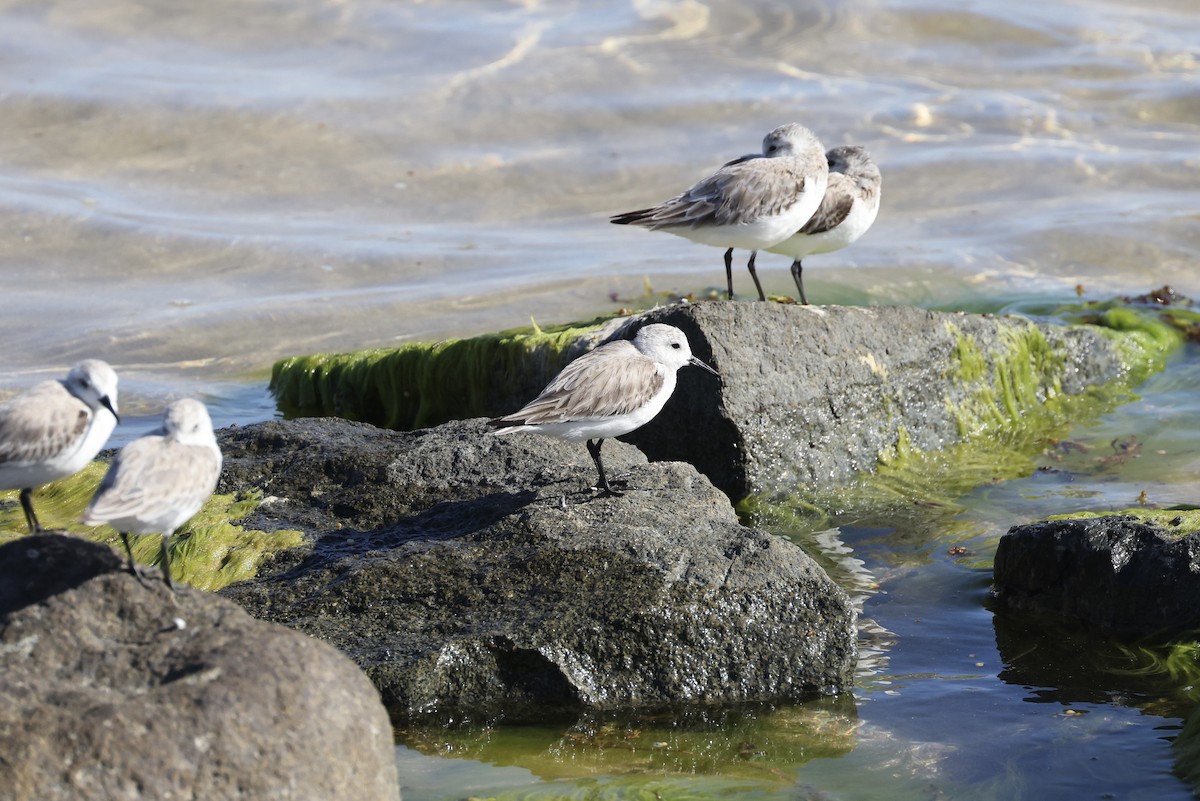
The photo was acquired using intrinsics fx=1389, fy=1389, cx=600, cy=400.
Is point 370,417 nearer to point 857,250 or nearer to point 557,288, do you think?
point 557,288

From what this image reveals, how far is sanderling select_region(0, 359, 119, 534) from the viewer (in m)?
4.65

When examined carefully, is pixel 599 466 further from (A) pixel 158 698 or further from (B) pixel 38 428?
(A) pixel 158 698

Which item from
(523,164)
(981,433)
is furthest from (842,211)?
(523,164)

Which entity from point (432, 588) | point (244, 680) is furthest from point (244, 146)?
point (244, 680)

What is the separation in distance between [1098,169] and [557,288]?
670 centimetres

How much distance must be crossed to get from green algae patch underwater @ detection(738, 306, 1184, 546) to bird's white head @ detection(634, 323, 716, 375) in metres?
1.74

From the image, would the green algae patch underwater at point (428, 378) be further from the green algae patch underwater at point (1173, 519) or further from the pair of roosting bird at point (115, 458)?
the pair of roosting bird at point (115, 458)

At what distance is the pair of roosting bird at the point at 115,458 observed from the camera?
4.18 m

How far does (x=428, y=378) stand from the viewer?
9.26m

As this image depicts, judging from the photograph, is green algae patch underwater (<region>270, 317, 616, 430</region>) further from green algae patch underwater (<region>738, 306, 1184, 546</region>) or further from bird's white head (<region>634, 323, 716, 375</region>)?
bird's white head (<region>634, 323, 716, 375</region>)

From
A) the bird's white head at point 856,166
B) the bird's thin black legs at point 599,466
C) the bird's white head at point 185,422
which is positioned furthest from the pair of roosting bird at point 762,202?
the bird's white head at point 185,422

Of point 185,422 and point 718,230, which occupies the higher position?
point 718,230

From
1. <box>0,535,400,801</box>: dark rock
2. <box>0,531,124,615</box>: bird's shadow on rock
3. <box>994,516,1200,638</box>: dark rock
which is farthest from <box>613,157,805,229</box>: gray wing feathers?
<box>0,535,400,801</box>: dark rock

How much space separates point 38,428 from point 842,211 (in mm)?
5364
